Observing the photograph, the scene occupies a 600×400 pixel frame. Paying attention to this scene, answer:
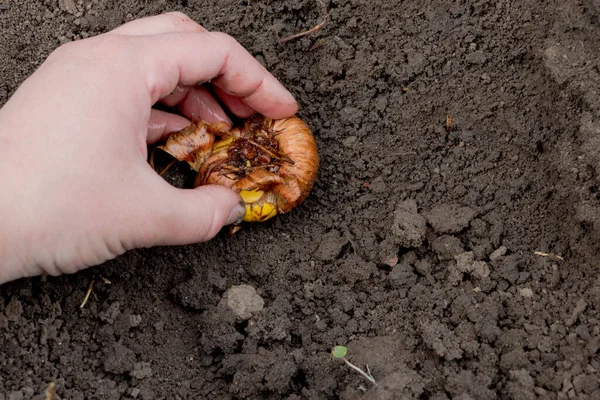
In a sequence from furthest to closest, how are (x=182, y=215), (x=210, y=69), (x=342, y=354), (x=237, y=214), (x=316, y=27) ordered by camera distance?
(x=316, y=27)
(x=237, y=214)
(x=210, y=69)
(x=342, y=354)
(x=182, y=215)

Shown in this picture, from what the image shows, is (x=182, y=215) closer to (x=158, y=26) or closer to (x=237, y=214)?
(x=237, y=214)

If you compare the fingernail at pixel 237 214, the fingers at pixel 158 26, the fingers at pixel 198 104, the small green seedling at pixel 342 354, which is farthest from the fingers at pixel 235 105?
the small green seedling at pixel 342 354

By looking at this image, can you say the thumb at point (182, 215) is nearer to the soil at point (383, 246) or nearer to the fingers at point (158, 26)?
the soil at point (383, 246)

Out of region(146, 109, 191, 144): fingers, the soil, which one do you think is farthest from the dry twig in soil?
region(146, 109, 191, 144): fingers

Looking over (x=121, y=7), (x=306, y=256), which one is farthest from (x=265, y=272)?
(x=121, y=7)

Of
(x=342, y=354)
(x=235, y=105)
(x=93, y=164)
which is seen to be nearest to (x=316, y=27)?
(x=235, y=105)

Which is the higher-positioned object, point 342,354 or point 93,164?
point 93,164
